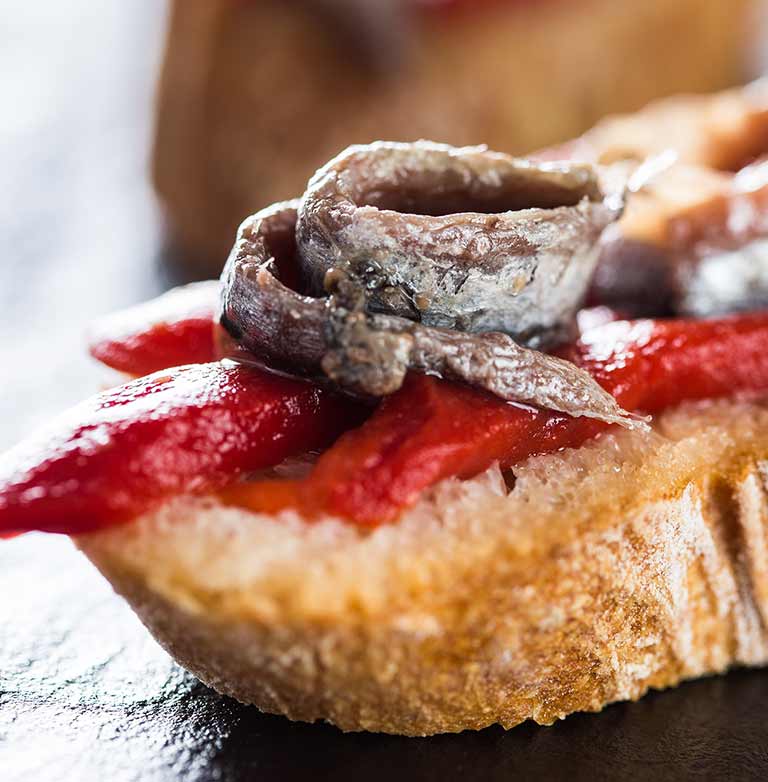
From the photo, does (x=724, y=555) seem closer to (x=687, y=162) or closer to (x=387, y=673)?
(x=387, y=673)

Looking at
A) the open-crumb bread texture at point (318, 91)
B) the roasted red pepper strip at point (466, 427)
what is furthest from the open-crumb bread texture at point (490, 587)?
the open-crumb bread texture at point (318, 91)

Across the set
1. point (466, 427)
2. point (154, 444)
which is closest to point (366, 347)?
point (466, 427)

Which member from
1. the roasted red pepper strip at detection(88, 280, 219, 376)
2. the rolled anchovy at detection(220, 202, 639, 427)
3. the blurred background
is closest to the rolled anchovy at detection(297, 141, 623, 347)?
the rolled anchovy at detection(220, 202, 639, 427)

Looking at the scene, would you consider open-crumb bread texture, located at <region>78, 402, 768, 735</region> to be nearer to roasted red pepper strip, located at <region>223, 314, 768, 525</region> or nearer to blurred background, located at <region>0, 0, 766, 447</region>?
roasted red pepper strip, located at <region>223, 314, 768, 525</region>

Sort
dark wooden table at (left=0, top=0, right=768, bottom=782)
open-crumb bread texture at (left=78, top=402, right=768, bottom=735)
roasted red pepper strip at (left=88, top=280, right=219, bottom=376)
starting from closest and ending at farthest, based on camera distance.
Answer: open-crumb bread texture at (left=78, top=402, right=768, bottom=735), dark wooden table at (left=0, top=0, right=768, bottom=782), roasted red pepper strip at (left=88, top=280, right=219, bottom=376)

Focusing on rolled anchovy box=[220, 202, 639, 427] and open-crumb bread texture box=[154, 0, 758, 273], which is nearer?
rolled anchovy box=[220, 202, 639, 427]

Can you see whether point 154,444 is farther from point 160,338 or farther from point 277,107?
point 277,107

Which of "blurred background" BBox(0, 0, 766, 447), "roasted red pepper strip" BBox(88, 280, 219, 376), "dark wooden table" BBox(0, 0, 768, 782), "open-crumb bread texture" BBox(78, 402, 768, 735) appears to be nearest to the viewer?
"open-crumb bread texture" BBox(78, 402, 768, 735)
